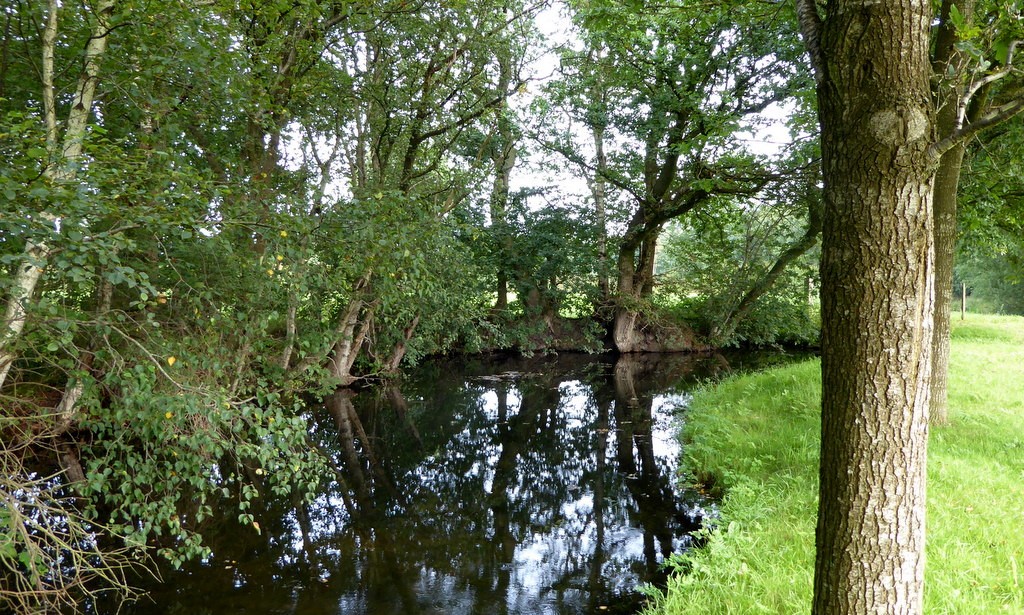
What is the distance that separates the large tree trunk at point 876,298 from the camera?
7.43ft

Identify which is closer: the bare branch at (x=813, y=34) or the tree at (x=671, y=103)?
the bare branch at (x=813, y=34)

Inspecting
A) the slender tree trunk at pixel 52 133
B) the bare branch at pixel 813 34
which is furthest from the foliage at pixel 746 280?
the slender tree trunk at pixel 52 133

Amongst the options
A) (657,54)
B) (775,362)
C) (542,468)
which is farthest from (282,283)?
(775,362)

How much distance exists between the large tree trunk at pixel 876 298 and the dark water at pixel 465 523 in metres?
3.07

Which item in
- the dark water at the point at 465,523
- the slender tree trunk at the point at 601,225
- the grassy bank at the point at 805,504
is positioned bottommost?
the dark water at the point at 465,523

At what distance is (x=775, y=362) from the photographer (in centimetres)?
1759

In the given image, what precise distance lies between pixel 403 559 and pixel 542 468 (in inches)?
134

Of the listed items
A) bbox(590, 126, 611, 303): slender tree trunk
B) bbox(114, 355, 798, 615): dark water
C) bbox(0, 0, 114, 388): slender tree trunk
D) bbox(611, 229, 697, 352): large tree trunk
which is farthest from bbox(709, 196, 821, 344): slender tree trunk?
bbox(0, 0, 114, 388): slender tree trunk

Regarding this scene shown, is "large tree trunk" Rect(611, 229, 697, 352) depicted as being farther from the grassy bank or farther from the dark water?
the grassy bank

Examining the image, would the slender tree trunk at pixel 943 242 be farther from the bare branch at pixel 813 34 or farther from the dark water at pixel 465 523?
the bare branch at pixel 813 34

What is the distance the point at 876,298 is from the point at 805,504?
3845 millimetres

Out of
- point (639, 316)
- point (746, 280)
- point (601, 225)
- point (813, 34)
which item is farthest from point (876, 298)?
point (746, 280)

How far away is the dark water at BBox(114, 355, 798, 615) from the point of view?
5.19 metres

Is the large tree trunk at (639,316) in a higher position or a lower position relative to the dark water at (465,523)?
higher
